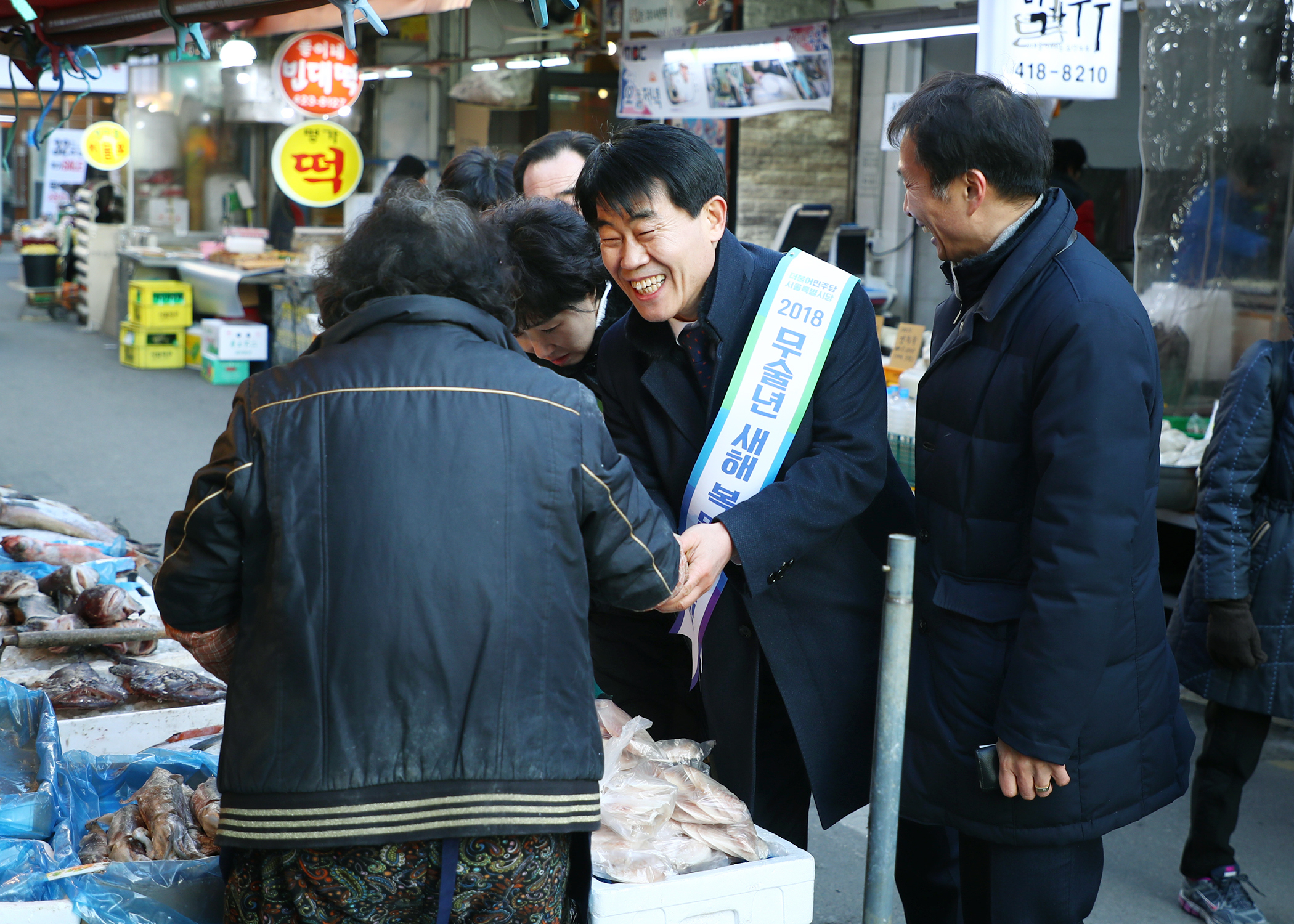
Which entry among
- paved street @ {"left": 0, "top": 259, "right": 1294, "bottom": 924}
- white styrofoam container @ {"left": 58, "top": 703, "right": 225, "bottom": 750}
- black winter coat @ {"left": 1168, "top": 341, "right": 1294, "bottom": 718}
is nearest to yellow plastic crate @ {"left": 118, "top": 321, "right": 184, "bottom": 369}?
paved street @ {"left": 0, "top": 259, "right": 1294, "bottom": 924}

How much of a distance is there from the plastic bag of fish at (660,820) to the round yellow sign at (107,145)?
55.2 ft

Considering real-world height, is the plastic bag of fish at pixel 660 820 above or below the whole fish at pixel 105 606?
above

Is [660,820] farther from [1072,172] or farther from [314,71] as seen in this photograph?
[314,71]

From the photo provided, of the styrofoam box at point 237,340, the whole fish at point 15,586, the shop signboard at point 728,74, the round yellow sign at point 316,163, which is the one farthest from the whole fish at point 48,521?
the styrofoam box at point 237,340

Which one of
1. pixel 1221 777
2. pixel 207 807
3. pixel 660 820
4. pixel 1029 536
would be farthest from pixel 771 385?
pixel 1221 777

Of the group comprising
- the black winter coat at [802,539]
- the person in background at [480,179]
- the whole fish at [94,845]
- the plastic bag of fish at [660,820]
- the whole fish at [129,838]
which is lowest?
the whole fish at [94,845]

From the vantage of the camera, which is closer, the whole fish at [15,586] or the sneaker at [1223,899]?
the sneaker at [1223,899]

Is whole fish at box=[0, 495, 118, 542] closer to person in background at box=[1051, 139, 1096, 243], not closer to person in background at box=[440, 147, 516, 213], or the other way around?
person in background at box=[440, 147, 516, 213]

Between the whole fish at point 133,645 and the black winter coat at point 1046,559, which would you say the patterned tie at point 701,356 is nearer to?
the black winter coat at point 1046,559

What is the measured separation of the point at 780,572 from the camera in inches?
91.4

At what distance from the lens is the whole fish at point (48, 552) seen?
4.29 metres

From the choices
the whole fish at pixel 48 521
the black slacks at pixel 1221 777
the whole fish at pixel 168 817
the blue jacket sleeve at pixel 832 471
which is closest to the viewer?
the blue jacket sleeve at pixel 832 471

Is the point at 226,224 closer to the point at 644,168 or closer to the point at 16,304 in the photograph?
the point at 16,304

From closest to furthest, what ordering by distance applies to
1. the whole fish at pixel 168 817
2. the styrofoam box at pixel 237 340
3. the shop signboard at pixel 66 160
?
the whole fish at pixel 168 817 < the styrofoam box at pixel 237 340 < the shop signboard at pixel 66 160
